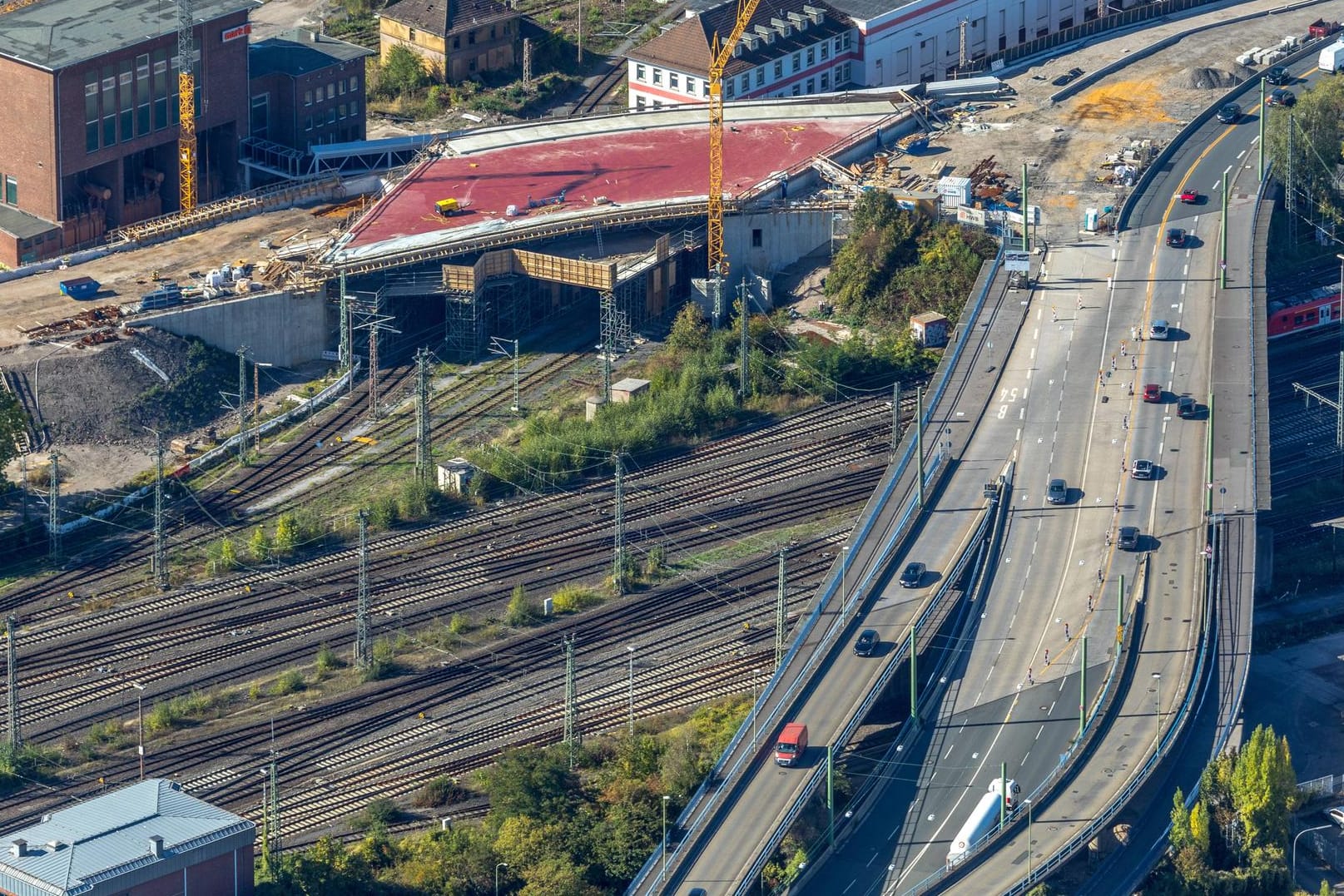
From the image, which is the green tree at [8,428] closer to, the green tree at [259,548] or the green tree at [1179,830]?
the green tree at [259,548]

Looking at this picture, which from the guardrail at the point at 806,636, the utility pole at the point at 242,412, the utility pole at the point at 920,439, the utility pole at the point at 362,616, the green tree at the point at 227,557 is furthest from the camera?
the utility pole at the point at 242,412

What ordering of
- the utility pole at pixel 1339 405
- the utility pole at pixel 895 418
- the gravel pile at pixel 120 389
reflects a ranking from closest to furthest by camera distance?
the utility pole at pixel 895 418
the gravel pile at pixel 120 389
the utility pole at pixel 1339 405

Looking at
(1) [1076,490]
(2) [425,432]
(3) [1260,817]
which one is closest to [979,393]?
(1) [1076,490]

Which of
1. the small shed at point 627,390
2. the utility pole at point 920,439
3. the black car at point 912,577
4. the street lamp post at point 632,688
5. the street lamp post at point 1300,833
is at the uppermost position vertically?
the utility pole at point 920,439

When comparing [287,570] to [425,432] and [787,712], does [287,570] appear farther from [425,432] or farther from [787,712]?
[787,712]

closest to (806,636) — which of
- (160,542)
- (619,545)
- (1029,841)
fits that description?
(619,545)

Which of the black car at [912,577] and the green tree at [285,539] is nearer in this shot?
the black car at [912,577]

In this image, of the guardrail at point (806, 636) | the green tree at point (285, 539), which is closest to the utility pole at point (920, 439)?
the guardrail at point (806, 636)
